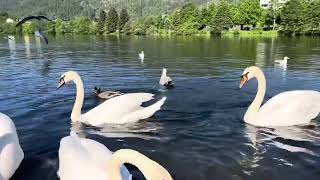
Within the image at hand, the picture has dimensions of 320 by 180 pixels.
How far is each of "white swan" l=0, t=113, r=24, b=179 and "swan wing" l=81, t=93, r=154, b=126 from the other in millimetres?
3435

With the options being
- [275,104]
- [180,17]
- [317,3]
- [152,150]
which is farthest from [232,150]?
[180,17]

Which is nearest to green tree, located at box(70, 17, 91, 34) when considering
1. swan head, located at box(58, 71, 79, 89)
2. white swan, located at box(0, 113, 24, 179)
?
swan head, located at box(58, 71, 79, 89)

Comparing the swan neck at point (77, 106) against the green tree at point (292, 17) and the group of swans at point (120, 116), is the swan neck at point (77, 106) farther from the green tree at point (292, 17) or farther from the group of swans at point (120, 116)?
the green tree at point (292, 17)

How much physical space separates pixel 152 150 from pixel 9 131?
325cm

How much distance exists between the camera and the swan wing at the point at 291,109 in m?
11.8

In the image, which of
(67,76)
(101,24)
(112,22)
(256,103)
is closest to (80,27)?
(101,24)

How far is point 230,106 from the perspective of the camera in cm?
1436

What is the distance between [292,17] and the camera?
9331 cm

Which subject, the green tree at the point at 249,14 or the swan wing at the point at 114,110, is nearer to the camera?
the swan wing at the point at 114,110

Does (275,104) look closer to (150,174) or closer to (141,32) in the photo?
(150,174)

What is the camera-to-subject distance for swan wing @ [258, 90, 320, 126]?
11.8 meters

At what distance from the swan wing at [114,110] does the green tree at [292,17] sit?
8544 centimetres

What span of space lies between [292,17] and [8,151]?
304ft

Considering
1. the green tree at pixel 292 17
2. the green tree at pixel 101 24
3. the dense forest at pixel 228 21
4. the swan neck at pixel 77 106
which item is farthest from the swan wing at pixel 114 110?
the green tree at pixel 101 24
